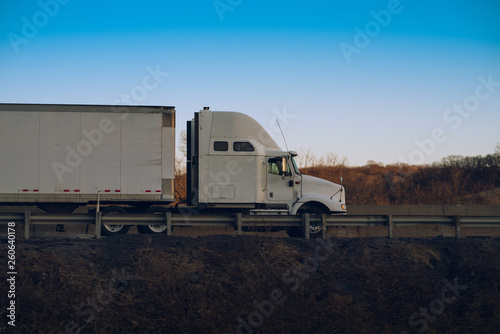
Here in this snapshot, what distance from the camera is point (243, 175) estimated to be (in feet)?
51.5

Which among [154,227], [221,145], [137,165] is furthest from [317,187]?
[137,165]

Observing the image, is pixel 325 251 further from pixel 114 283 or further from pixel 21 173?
pixel 21 173

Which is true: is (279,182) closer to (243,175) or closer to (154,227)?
(243,175)

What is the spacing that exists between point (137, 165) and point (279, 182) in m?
4.58

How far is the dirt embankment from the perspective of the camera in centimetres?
927

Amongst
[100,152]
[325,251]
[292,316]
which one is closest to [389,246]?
[325,251]

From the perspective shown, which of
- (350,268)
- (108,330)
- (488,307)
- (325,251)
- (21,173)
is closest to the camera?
(108,330)

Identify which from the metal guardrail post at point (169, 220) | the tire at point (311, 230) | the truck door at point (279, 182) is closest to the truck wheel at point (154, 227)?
the metal guardrail post at point (169, 220)

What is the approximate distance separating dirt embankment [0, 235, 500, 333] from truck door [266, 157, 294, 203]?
3.09 meters

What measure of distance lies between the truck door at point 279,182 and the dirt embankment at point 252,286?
10.1 feet

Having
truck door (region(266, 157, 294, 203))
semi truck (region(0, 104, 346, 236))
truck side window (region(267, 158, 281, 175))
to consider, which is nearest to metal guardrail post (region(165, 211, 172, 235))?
semi truck (region(0, 104, 346, 236))

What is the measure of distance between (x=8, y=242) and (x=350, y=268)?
878cm

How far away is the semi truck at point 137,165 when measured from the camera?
49.5ft

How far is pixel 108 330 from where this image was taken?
9008 mm
